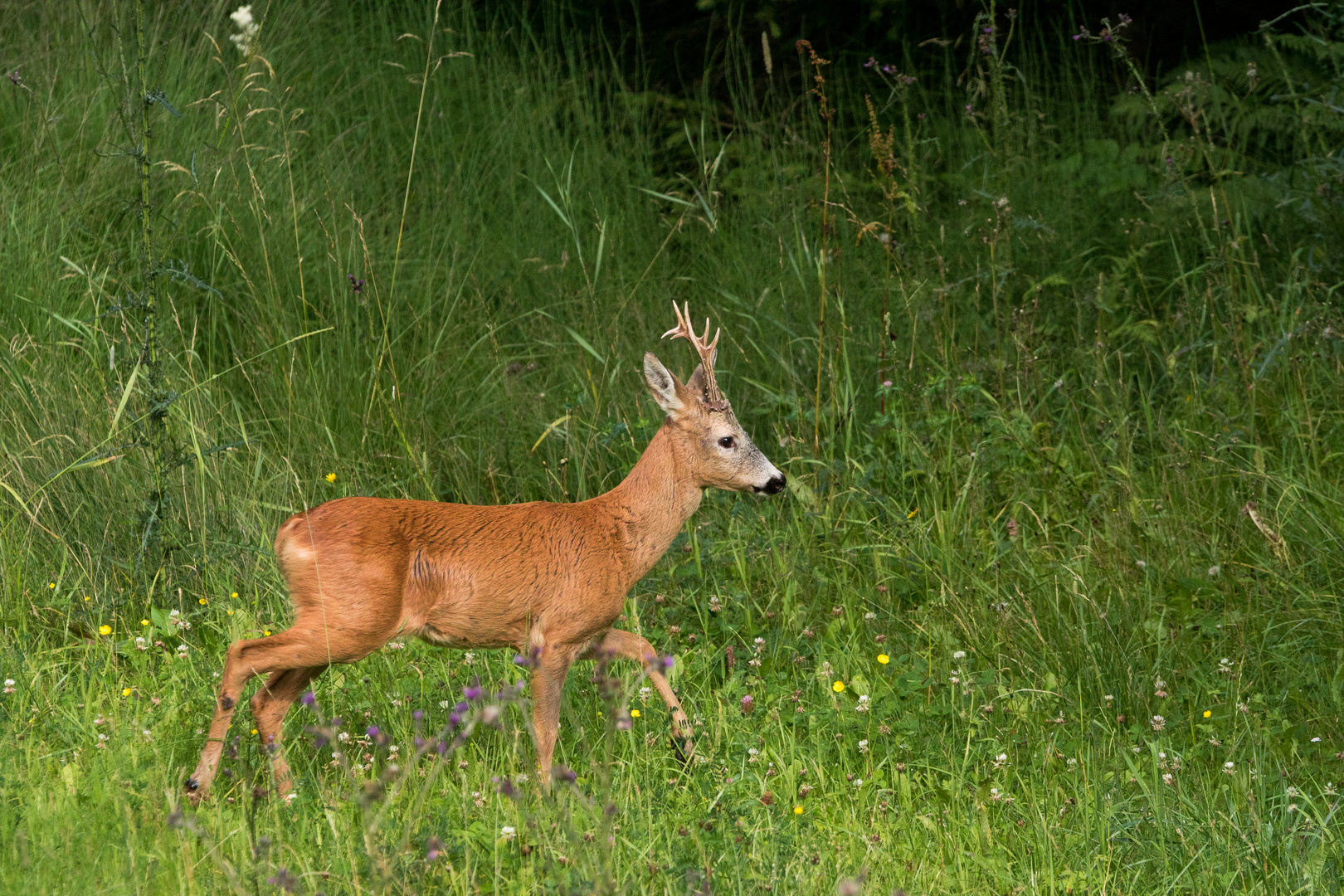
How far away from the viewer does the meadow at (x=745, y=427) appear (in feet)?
10.6

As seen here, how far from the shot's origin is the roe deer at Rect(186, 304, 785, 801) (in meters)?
3.66

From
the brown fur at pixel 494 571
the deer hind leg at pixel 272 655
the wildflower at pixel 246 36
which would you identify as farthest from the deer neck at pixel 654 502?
the wildflower at pixel 246 36

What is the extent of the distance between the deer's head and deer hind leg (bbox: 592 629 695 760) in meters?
0.52

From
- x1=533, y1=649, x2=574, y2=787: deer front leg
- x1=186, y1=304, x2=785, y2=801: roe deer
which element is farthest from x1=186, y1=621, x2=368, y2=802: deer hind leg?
x1=533, y1=649, x2=574, y2=787: deer front leg

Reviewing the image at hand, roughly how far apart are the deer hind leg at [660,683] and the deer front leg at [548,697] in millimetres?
142

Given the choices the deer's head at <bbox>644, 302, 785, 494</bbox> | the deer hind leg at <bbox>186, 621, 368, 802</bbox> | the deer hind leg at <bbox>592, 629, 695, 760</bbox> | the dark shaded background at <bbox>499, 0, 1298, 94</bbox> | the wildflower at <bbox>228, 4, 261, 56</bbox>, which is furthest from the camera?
the dark shaded background at <bbox>499, 0, 1298, 94</bbox>

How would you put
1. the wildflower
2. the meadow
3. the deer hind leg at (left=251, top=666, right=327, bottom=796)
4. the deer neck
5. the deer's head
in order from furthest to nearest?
the wildflower, the deer's head, the deer neck, the deer hind leg at (left=251, top=666, right=327, bottom=796), the meadow

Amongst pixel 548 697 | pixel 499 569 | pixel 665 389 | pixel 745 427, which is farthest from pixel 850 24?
pixel 548 697

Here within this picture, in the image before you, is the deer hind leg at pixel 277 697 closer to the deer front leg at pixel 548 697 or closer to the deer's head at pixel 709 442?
the deer front leg at pixel 548 697

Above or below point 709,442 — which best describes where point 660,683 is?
below

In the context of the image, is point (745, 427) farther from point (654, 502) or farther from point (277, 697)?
point (277, 697)

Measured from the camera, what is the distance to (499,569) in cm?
391

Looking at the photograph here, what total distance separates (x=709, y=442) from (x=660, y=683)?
2.51 ft

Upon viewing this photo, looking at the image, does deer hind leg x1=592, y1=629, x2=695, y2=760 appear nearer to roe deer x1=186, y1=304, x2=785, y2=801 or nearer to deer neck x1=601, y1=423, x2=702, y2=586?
roe deer x1=186, y1=304, x2=785, y2=801
